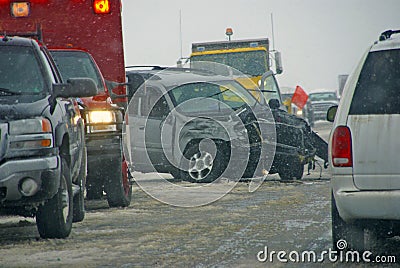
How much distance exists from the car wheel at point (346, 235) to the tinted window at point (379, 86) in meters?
0.79

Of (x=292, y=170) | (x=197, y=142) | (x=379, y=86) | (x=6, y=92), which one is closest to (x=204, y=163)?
(x=197, y=142)

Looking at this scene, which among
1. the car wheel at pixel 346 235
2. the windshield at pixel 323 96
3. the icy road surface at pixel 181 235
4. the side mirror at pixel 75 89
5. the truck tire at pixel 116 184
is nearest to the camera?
the car wheel at pixel 346 235

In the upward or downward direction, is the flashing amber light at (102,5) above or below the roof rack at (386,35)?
above

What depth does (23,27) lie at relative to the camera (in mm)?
12086

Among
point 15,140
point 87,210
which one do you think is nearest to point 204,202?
point 87,210

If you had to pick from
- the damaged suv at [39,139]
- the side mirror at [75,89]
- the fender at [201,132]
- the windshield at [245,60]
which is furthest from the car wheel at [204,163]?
the windshield at [245,60]

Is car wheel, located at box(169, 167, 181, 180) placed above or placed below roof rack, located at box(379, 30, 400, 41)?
below

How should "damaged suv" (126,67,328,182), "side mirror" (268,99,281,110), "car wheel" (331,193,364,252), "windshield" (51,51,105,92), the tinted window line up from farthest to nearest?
"side mirror" (268,99,281,110) → "damaged suv" (126,67,328,182) → "windshield" (51,51,105,92) → "car wheel" (331,193,364,252) → the tinted window

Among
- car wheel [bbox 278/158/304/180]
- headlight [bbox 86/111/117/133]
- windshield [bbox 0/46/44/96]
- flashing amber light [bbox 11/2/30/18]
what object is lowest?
car wheel [bbox 278/158/304/180]

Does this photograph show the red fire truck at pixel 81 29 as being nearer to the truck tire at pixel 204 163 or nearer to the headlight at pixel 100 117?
the headlight at pixel 100 117

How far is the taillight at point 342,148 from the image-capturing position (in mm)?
6840

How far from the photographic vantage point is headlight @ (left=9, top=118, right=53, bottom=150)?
7922mm

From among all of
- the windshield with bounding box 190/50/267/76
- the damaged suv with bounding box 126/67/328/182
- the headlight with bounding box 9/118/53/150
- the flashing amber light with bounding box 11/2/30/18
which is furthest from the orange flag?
the headlight with bounding box 9/118/53/150

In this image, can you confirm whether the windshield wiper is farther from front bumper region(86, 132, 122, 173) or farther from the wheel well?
the wheel well
